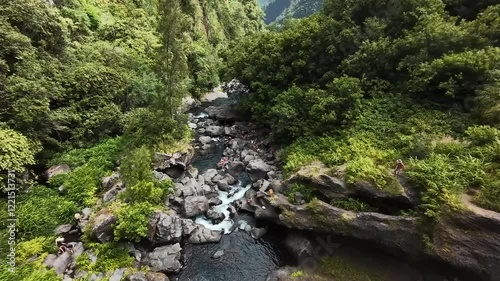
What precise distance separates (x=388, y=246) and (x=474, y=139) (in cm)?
740

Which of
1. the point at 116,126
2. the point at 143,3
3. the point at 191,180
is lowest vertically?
the point at 191,180

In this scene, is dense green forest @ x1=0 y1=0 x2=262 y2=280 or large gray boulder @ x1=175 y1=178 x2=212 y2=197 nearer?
dense green forest @ x1=0 y1=0 x2=262 y2=280

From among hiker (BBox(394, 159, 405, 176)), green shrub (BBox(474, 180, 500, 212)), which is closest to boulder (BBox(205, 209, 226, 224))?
hiker (BBox(394, 159, 405, 176))

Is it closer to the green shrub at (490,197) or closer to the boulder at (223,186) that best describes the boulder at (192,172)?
the boulder at (223,186)

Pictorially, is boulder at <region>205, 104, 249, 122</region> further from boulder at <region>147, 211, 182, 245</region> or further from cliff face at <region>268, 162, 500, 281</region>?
boulder at <region>147, 211, 182, 245</region>

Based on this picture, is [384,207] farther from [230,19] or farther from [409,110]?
[230,19]

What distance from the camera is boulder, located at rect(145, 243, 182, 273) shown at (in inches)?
637

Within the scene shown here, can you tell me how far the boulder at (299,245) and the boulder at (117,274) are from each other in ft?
32.3

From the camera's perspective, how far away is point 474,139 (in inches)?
600

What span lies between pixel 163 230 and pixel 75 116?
1257cm

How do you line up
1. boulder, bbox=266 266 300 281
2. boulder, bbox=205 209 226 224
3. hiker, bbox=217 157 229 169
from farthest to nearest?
hiker, bbox=217 157 229 169, boulder, bbox=205 209 226 224, boulder, bbox=266 266 300 281

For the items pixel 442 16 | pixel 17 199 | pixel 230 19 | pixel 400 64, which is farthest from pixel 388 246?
pixel 230 19

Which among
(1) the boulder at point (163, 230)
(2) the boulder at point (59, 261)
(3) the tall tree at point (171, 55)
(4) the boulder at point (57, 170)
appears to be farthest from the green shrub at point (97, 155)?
(1) the boulder at point (163, 230)

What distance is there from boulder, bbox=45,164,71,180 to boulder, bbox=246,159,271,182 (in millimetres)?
13945
